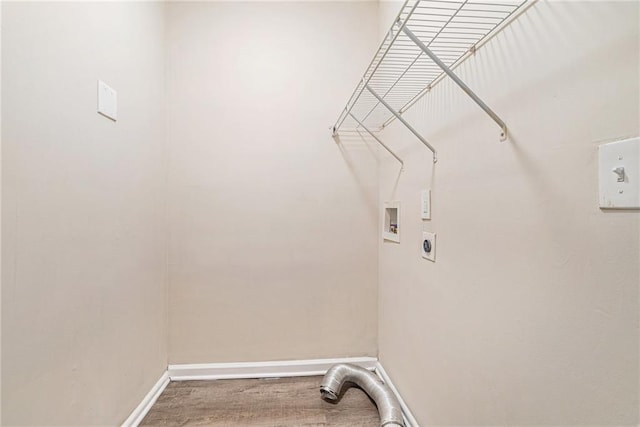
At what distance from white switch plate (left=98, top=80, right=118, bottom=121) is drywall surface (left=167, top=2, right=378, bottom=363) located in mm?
570

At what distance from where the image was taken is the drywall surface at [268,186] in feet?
6.26

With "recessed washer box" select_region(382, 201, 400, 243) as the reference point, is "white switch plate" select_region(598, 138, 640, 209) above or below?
above

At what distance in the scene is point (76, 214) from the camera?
3.59 ft

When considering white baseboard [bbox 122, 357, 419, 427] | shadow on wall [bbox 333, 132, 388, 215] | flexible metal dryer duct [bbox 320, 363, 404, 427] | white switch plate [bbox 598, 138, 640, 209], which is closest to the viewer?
white switch plate [bbox 598, 138, 640, 209]

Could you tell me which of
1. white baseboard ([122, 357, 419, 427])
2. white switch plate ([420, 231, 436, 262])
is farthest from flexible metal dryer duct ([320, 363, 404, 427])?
white switch plate ([420, 231, 436, 262])

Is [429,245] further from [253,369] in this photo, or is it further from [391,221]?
[253,369]

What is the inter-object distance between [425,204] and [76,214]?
1379mm

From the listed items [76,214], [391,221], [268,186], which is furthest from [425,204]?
[76,214]

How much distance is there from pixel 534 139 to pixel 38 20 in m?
1.49

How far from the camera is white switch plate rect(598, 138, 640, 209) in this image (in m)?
0.51

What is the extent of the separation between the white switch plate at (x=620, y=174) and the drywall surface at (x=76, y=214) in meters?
1.44

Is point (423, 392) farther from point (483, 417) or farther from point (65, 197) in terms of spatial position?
point (65, 197)

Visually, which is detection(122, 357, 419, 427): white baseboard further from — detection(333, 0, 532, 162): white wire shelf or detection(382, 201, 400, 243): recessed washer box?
detection(333, 0, 532, 162): white wire shelf

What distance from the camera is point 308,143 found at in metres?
1.97
